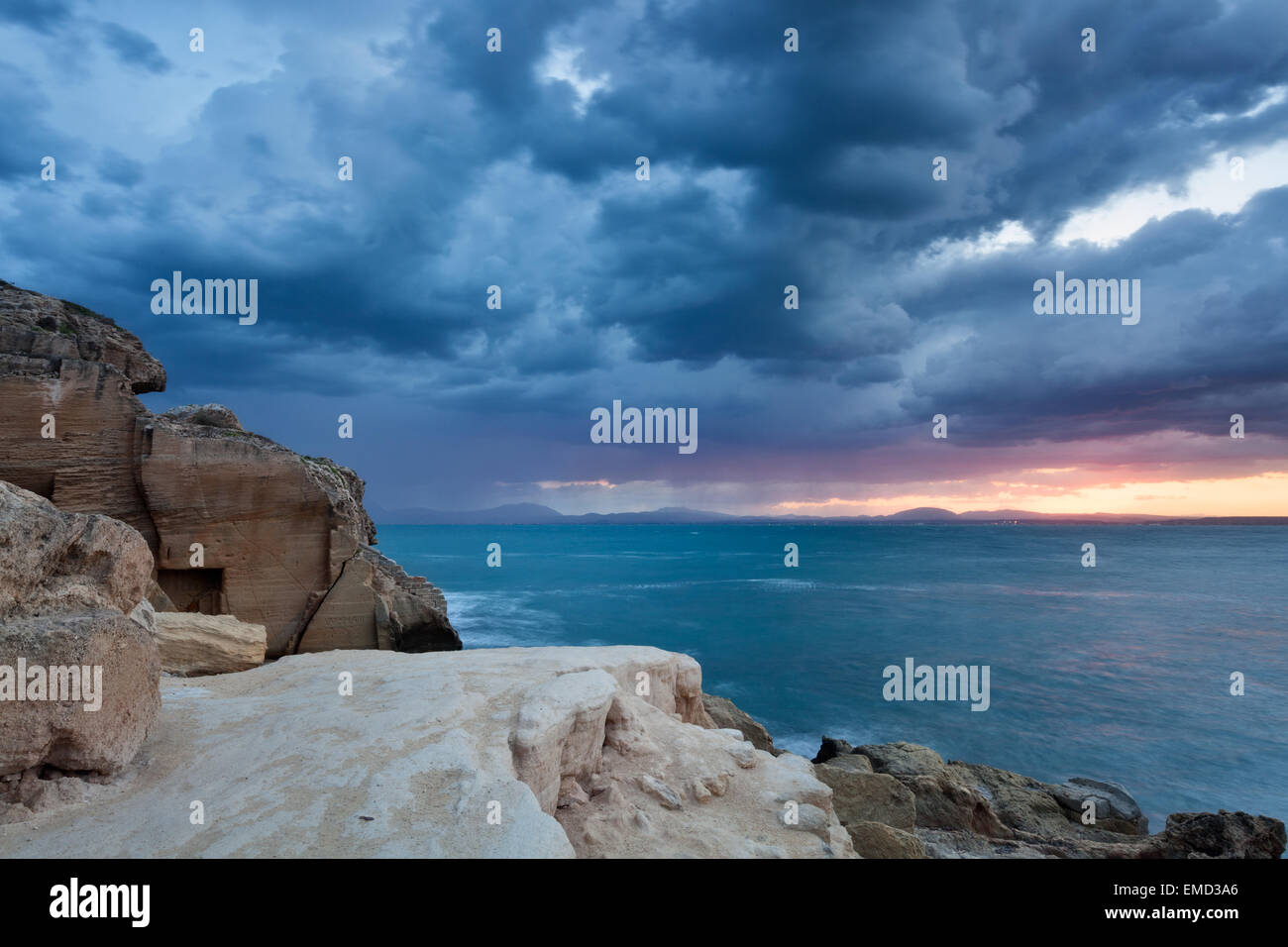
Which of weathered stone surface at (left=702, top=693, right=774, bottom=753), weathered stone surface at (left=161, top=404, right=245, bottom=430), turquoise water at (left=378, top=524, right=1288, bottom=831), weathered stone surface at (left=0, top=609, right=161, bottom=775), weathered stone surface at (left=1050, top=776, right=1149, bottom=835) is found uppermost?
weathered stone surface at (left=161, top=404, right=245, bottom=430)

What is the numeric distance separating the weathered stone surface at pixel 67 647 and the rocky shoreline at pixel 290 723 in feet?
0.06

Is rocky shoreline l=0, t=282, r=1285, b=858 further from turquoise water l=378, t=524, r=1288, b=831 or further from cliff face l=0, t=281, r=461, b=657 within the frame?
turquoise water l=378, t=524, r=1288, b=831

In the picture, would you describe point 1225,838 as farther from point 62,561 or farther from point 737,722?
point 62,561

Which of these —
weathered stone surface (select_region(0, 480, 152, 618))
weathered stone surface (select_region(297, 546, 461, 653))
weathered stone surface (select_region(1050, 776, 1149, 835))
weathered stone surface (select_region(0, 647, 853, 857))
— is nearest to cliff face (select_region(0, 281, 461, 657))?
weathered stone surface (select_region(297, 546, 461, 653))

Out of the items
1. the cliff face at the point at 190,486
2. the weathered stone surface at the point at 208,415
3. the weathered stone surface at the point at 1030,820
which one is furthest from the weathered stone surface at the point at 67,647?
the weathered stone surface at the point at 208,415

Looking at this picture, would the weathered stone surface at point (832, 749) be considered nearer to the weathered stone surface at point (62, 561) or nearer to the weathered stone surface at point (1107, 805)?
the weathered stone surface at point (1107, 805)

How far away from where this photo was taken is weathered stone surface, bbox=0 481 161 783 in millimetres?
4531

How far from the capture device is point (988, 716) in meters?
22.9

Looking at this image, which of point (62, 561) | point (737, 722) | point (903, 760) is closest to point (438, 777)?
point (62, 561)

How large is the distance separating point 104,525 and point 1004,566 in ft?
292

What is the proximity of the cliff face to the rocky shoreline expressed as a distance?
0.05 meters

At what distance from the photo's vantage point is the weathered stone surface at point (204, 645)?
31.2ft
